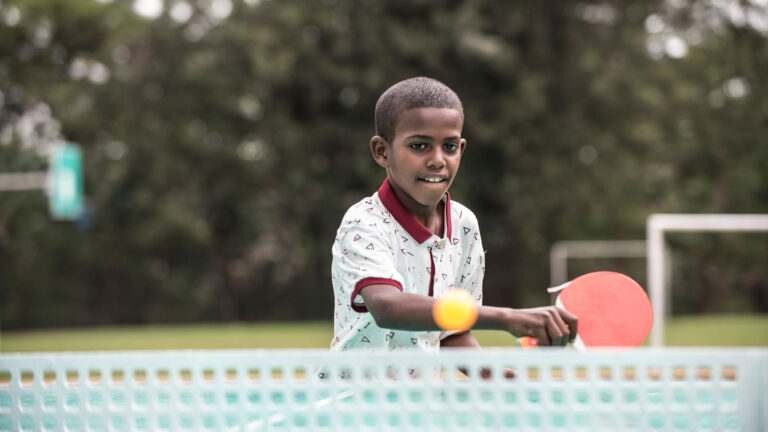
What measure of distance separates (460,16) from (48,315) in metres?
12.2

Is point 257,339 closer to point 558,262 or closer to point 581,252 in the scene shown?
point 558,262

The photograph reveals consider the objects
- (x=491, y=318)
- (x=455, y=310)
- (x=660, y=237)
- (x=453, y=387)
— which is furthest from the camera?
(x=660, y=237)

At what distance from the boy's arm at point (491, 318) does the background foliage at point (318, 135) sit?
13.3 m

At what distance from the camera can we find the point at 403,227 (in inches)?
85.6

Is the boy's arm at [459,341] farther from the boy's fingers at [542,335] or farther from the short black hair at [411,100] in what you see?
the boy's fingers at [542,335]

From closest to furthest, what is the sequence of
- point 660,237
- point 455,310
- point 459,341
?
point 455,310 < point 459,341 < point 660,237

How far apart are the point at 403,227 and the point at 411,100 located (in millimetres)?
367

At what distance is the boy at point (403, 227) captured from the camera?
1.91 meters

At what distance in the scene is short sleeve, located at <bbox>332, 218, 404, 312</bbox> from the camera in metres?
1.86

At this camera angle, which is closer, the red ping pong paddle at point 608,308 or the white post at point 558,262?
the red ping pong paddle at point 608,308

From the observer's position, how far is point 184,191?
1878 centimetres

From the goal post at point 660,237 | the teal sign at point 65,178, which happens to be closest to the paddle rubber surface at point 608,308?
the goal post at point 660,237

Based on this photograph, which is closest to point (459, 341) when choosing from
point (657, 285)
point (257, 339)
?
point (657, 285)

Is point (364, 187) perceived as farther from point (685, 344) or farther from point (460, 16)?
point (685, 344)
